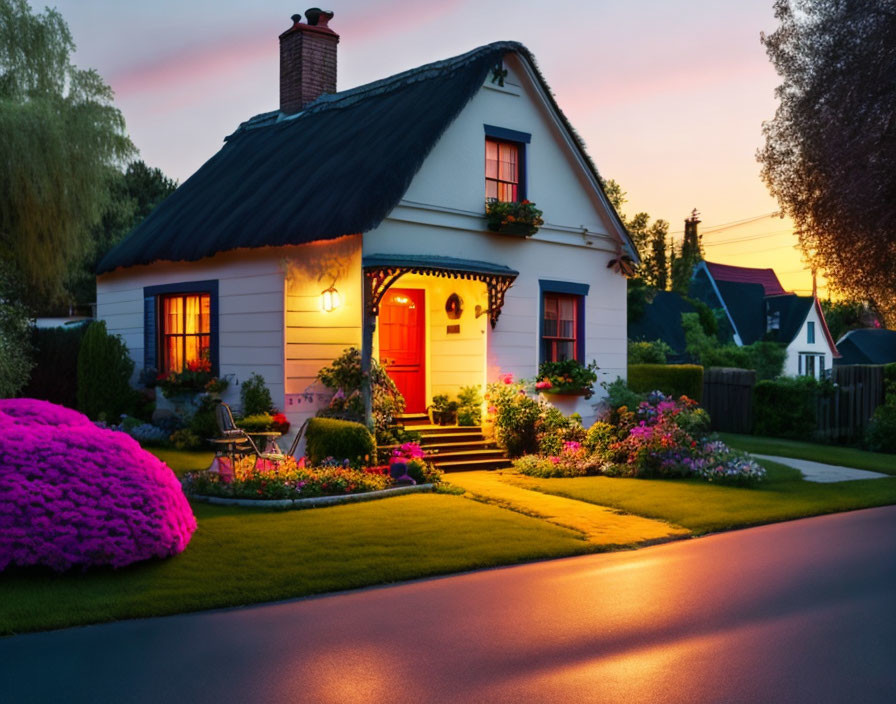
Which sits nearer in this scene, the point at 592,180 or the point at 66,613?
the point at 66,613

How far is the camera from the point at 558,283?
1712 cm

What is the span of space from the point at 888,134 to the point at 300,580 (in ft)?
51.5

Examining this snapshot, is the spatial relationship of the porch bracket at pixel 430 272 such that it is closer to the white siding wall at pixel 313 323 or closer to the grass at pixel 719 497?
the white siding wall at pixel 313 323

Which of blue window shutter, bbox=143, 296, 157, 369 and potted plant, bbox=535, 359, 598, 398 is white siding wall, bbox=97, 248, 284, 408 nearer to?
blue window shutter, bbox=143, 296, 157, 369

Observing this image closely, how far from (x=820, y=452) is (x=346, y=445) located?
36.5ft

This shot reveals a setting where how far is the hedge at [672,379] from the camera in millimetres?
21312

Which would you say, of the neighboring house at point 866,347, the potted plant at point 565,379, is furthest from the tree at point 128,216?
the neighboring house at point 866,347

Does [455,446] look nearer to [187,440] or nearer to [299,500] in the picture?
[187,440]

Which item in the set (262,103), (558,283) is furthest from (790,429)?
(262,103)

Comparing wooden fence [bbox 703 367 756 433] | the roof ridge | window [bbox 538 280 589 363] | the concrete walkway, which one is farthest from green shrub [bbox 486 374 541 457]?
wooden fence [bbox 703 367 756 433]

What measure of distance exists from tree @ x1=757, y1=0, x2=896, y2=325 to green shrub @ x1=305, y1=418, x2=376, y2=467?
1143 cm

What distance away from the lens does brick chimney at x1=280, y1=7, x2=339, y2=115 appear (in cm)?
1928

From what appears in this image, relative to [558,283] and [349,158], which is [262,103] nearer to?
[349,158]

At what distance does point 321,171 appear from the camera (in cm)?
1558
